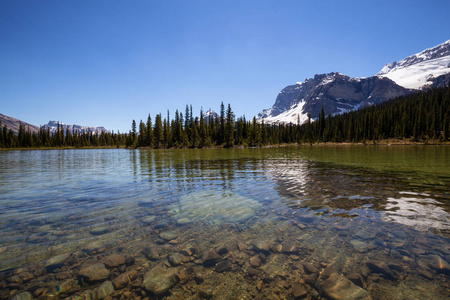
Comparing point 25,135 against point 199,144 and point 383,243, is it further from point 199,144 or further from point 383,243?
point 383,243

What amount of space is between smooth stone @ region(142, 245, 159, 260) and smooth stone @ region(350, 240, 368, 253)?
543cm

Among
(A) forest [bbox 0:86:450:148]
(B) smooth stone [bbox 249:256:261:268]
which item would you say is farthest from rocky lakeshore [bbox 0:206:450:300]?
(A) forest [bbox 0:86:450:148]

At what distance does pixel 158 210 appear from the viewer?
908cm

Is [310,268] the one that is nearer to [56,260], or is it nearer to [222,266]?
[222,266]

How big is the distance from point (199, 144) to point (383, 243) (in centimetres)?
12037

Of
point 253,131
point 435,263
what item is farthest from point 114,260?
point 253,131

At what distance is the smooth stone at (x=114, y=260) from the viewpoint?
5.03m

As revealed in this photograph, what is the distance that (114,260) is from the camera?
5.23m

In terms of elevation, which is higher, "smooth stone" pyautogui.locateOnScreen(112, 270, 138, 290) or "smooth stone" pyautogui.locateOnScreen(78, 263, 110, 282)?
"smooth stone" pyautogui.locateOnScreen(78, 263, 110, 282)

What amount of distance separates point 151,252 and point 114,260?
89 centimetres

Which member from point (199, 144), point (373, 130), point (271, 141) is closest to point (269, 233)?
point (199, 144)

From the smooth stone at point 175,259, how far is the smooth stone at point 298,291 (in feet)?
8.92

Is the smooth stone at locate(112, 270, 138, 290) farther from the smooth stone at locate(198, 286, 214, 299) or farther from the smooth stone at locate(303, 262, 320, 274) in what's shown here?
the smooth stone at locate(303, 262, 320, 274)

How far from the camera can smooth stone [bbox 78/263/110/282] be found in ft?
14.9
